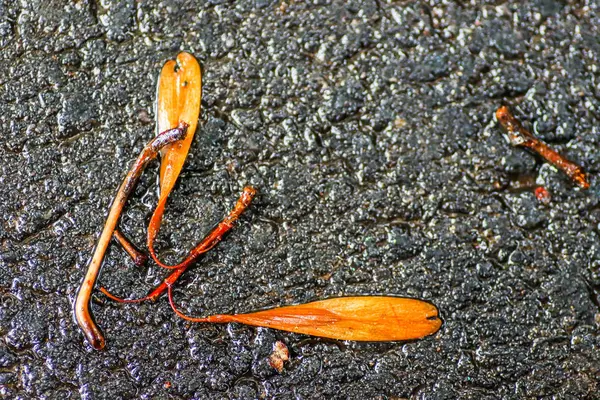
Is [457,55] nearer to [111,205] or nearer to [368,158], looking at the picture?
[368,158]

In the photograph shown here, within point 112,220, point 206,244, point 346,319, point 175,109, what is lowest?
point 346,319

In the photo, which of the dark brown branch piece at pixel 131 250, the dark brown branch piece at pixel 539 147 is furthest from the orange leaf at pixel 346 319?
the dark brown branch piece at pixel 539 147

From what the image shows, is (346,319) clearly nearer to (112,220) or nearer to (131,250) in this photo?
(131,250)

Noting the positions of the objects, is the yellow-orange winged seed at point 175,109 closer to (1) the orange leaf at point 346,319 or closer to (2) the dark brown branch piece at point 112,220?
(2) the dark brown branch piece at point 112,220

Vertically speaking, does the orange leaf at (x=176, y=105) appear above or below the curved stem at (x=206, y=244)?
above

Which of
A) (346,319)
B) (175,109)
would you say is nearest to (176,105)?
(175,109)

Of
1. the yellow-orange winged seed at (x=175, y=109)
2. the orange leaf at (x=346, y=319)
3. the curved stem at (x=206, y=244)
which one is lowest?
the orange leaf at (x=346, y=319)
